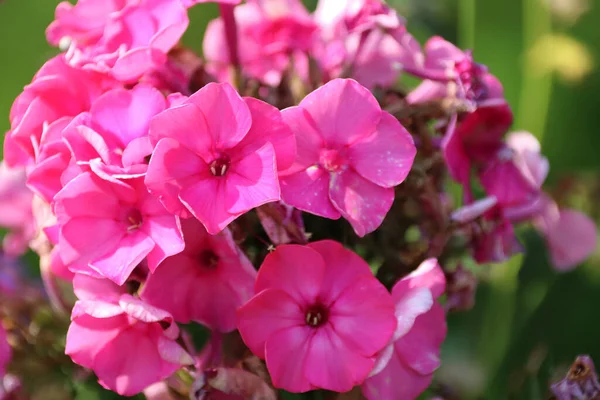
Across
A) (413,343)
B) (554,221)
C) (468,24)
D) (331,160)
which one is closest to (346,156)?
(331,160)

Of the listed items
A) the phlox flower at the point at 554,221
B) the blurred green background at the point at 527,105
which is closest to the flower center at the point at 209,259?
the phlox flower at the point at 554,221

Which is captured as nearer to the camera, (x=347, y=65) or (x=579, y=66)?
(x=347, y=65)

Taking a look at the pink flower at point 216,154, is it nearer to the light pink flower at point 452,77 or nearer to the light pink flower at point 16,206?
the light pink flower at point 452,77

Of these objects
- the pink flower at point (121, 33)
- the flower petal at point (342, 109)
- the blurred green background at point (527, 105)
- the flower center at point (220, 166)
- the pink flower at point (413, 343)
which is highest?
the pink flower at point (121, 33)

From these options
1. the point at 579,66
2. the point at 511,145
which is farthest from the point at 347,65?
the point at 579,66

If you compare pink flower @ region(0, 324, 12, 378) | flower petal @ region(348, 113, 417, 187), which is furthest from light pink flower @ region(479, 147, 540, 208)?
pink flower @ region(0, 324, 12, 378)

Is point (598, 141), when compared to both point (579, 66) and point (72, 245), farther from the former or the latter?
point (72, 245)
